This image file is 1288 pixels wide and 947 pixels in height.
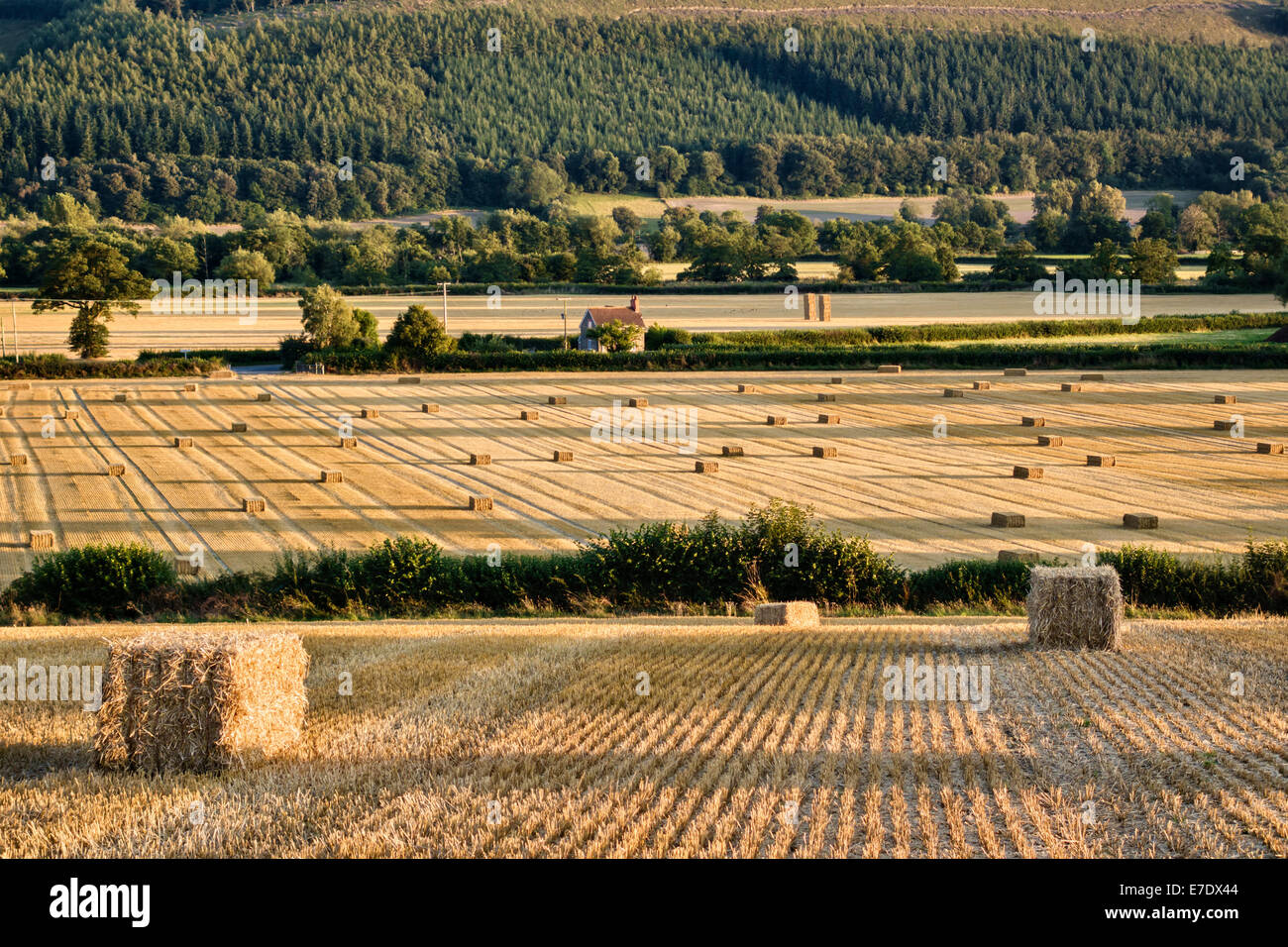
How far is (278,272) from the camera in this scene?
14038 cm

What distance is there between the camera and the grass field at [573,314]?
95.8 metres

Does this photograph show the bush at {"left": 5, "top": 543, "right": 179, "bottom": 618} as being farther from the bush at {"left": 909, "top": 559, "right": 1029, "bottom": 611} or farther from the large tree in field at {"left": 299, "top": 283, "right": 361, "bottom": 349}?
the large tree in field at {"left": 299, "top": 283, "right": 361, "bottom": 349}

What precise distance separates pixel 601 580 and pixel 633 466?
18.5 metres

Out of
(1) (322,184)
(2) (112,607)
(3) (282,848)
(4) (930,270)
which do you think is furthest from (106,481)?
(1) (322,184)

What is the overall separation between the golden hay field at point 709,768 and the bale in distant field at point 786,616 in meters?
4.74

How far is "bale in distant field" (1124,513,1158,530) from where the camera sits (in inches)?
1344

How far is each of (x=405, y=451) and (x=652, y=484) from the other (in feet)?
40.1

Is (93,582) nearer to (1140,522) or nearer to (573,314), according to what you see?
(1140,522)

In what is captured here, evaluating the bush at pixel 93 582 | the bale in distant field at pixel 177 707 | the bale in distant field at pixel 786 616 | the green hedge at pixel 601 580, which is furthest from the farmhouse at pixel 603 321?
the bale in distant field at pixel 177 707

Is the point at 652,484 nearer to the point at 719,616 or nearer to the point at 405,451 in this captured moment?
the point at 405,451

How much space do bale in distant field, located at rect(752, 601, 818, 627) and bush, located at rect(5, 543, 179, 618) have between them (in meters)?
13.8

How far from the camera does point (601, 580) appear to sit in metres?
27.9

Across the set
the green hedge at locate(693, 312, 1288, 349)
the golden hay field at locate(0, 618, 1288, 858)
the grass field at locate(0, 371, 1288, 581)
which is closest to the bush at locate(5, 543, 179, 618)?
the grass field at locate(0, 371, 1288, 581)

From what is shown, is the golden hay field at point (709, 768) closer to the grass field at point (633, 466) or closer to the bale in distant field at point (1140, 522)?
the grass field at point (633, 466)
